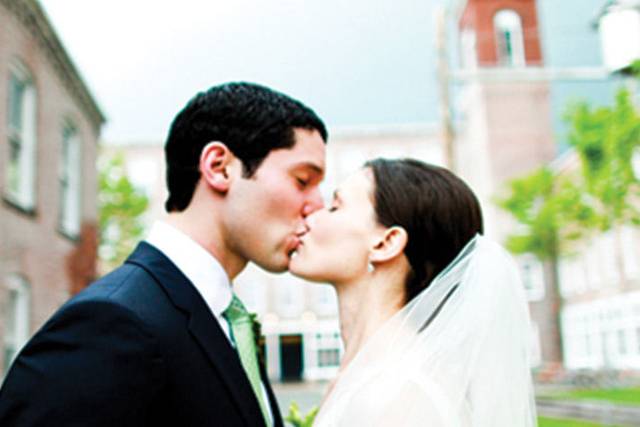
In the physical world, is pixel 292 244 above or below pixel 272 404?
above

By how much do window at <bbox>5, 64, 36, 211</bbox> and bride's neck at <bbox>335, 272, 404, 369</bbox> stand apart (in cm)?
894

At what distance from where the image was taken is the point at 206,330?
7.38 ft

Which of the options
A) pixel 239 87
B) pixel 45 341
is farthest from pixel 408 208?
pixel 45 341

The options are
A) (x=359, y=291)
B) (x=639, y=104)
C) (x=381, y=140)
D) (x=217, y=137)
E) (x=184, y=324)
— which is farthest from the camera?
(x=381, y=140)

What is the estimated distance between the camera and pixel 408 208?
2623 millimetres

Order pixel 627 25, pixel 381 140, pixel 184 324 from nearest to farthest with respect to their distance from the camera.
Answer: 1. pixel 184 324
2. pixel 627 25
3. pixel 381 140

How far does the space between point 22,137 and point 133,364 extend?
10221mm

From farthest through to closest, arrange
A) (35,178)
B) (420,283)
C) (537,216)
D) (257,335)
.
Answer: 1. (537,216)
2. (35,178)
3. (257,335)
4. (420,283)

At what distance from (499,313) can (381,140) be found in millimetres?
43615

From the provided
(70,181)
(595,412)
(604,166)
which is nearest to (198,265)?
(70,181)

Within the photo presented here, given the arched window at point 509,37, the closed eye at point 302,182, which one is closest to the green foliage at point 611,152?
the closed eye at point 302,182

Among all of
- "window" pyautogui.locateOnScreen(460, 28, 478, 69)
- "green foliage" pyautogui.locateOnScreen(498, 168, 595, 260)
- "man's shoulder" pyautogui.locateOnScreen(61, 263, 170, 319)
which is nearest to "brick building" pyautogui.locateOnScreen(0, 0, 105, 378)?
"man's shoulder" pyautogui.locateOnScreen(61, 263, 170, 319)

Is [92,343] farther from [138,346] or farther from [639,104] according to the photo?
[639,104]

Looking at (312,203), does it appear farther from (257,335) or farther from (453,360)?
(453,360)
